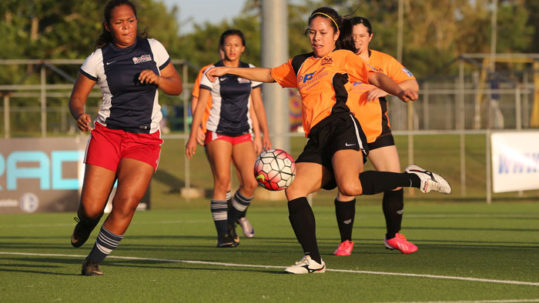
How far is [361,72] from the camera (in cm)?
723

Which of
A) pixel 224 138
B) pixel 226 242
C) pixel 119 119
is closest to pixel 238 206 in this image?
pixel 226 242

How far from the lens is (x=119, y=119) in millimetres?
7066

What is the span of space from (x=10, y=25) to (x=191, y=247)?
37.5 metres

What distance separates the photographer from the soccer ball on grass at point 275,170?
7.05 metres

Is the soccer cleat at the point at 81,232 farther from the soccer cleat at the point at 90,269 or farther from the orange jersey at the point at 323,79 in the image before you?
the orange jersey at the point at 323,79

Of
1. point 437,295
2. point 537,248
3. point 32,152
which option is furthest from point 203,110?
point 32,152

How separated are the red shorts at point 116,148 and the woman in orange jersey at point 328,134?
865 mm

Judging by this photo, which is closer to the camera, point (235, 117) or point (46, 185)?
point (235, 117)

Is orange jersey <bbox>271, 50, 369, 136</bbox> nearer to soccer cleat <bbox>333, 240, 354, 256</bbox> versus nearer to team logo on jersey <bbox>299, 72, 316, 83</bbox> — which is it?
team logo on jersey <bbox>299, 72, 316, 83</bbox>

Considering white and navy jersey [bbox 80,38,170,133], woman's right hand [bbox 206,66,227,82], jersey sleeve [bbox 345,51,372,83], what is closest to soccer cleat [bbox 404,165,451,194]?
jersey sleeve [bbox 345,51,372,83]

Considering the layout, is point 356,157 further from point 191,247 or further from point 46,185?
point 46,185

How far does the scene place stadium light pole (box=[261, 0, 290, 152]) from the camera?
20.0m

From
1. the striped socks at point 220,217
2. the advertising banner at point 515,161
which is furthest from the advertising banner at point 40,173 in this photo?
the advertising banner at point 515,161

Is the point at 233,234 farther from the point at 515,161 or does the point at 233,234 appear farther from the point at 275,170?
the point at 515,161
